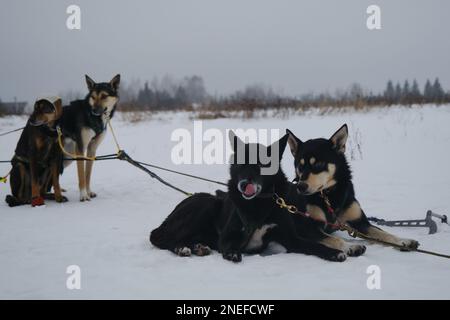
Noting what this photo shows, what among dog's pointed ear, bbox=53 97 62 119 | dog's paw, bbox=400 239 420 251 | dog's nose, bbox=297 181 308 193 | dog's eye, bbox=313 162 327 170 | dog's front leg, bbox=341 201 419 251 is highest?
dog's pointed ear, bbox=53 97 62 119

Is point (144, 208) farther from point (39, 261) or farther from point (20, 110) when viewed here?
point (20, 110)

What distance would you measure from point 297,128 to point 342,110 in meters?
3.87

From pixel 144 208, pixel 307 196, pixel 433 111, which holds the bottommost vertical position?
pixel 144 208

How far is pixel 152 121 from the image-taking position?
17922 millimetres

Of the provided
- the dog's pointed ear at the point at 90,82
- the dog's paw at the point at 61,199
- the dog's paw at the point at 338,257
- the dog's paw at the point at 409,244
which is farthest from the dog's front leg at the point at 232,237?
the dog's pointed ear at the point at 90,82

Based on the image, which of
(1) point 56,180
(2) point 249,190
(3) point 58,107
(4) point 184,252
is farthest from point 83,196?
(2) point 249,190

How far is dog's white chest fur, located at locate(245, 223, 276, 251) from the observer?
3420 millimetres

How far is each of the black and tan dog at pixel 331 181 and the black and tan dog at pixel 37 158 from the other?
12.2 ft

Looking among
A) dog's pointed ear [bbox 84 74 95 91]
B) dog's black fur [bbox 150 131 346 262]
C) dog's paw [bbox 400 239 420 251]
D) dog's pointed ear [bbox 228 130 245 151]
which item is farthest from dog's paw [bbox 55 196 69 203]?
dog's paw [bbox 400 239 420 251]

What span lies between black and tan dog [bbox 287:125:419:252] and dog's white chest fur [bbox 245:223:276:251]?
466mm

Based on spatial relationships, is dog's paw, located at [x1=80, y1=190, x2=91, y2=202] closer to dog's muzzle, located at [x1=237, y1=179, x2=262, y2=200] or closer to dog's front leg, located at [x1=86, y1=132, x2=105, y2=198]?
dog's front leg, located at [x1=86, y1=132, x2=105, y2=198]

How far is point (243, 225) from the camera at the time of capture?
3373 mm

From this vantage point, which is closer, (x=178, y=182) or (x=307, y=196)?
(x=307, y=196)
